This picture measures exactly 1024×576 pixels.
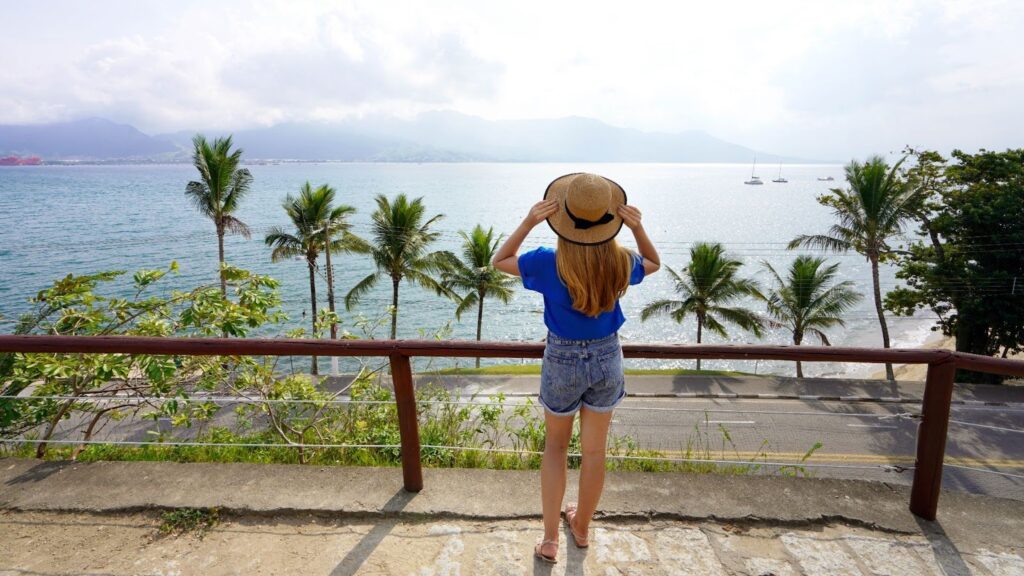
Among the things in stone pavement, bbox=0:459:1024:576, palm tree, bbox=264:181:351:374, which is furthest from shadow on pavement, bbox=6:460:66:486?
palm tree, bbox=264:181:351:374

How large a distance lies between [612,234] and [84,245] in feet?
273

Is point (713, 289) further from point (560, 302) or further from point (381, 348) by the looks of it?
point (560, 302)

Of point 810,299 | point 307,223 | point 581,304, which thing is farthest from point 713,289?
point 581,304

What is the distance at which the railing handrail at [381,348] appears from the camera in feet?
8.98

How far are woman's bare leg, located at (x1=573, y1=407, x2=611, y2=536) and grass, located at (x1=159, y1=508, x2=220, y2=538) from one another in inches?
72.7

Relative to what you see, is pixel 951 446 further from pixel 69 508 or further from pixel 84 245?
pixel 84 245

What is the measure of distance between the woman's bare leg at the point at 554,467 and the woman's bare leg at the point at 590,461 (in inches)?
3.0

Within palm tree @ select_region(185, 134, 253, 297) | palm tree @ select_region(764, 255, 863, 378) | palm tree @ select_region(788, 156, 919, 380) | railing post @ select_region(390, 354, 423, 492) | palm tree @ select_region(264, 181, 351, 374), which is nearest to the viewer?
railing post @ select_region(390, 354, 423, 492)

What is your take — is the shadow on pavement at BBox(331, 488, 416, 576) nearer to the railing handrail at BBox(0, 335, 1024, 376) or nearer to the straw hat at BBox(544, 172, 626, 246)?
the railing handrail at BBox(0, 335, 1024, 376)

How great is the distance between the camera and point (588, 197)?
79.0 inches

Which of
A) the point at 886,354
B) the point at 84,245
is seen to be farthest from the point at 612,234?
the point at 84,245

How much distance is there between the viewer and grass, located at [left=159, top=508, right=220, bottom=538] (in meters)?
2.73

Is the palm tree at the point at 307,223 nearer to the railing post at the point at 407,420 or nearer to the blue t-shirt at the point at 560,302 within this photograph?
the railing post at the point at 407,420

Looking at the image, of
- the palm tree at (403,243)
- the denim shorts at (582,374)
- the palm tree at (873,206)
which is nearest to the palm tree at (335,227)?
the palm tree at (403,243)
